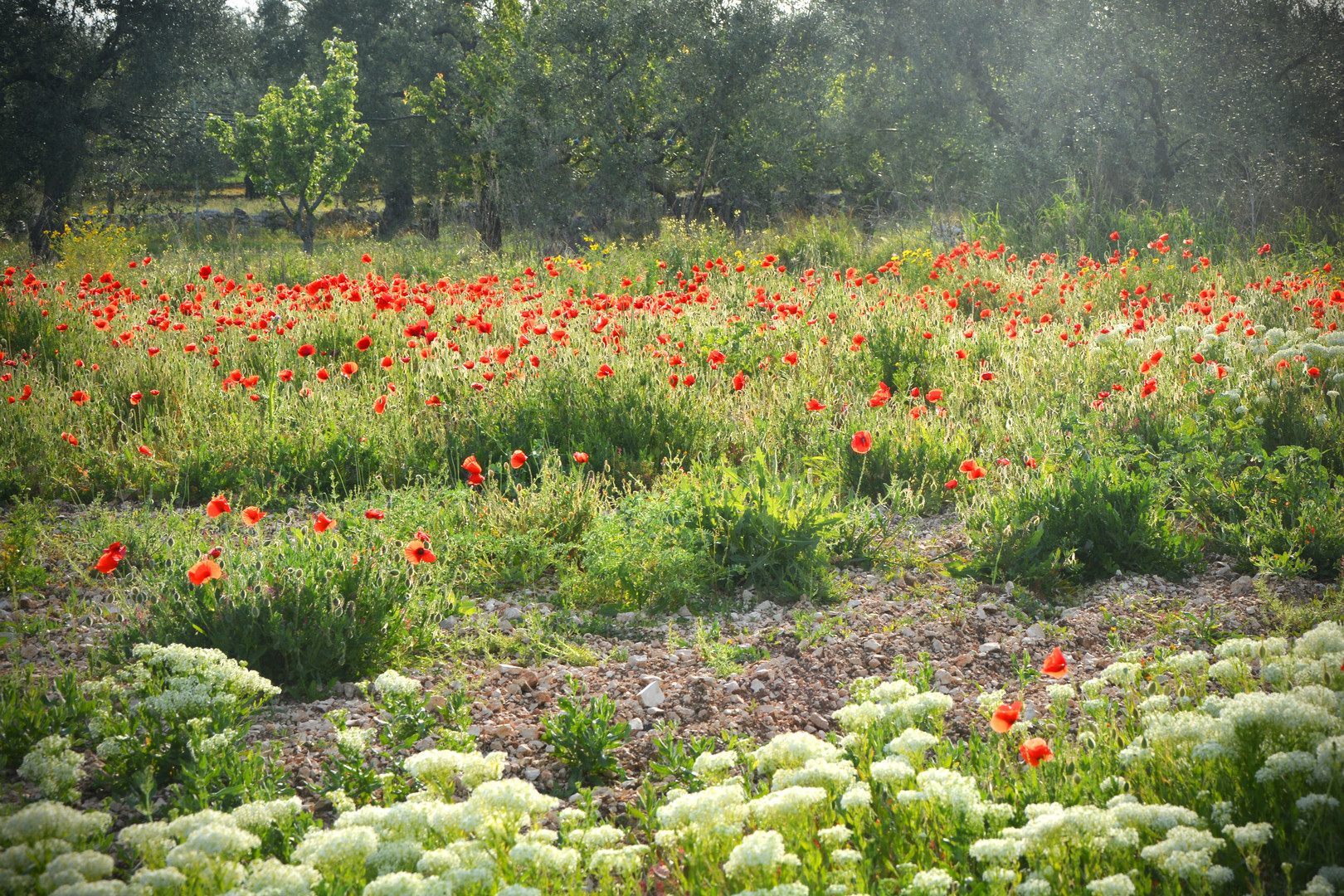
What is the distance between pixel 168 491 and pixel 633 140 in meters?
14.2

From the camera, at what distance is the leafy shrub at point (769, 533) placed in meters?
3.61

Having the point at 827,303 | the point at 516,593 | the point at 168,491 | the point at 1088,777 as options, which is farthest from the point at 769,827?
the point at 827,303

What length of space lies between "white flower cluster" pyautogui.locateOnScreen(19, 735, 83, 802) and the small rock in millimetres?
1488

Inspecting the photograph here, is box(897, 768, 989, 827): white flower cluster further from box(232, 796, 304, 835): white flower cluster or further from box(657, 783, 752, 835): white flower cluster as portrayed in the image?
box(232, 796, 304, 835): white flower cluster

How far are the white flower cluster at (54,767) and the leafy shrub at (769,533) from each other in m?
2.19

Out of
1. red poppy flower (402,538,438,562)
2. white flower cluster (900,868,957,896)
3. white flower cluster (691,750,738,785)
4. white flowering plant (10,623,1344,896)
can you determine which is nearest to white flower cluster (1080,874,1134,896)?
white flowering plant (10,623,1344,896)

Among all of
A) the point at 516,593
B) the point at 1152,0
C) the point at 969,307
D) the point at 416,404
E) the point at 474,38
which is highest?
the point at 474,38

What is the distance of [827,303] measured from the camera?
748 cm

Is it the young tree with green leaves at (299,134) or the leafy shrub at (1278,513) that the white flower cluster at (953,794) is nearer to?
the leafy shrub at (1278,513)

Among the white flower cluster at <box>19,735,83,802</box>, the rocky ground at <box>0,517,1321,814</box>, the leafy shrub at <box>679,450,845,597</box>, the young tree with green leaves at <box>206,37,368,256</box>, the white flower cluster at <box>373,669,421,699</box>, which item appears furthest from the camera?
the young tree with green leaves at <box>206,37,368,256</box>

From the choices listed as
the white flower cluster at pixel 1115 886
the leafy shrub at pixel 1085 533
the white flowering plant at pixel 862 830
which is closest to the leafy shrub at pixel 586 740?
the white flowering plant at pixel 862 830

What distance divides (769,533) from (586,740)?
143cm

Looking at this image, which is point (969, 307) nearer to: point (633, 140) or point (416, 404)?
point (416, 404)

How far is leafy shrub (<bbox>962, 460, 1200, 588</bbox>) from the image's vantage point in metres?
3.65
